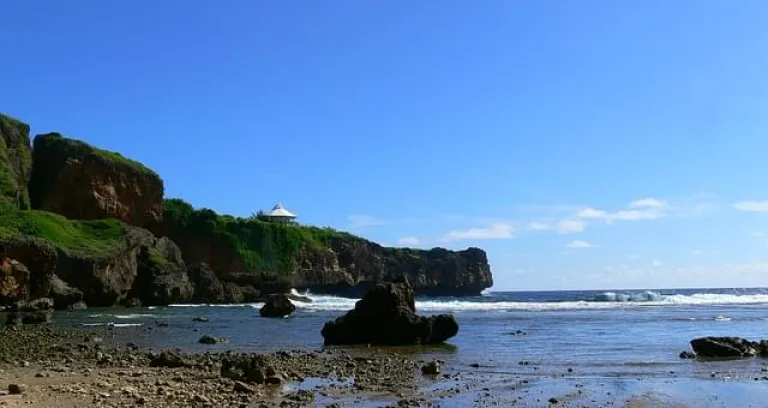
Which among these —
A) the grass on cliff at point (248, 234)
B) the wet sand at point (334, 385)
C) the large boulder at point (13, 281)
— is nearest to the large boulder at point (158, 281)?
the grass on cliff at point (248, 234)

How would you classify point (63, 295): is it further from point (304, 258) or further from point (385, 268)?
point (385, 268)

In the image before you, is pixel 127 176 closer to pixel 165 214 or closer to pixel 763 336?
pixel 165 214

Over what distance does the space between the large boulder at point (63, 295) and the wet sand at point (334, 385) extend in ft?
141

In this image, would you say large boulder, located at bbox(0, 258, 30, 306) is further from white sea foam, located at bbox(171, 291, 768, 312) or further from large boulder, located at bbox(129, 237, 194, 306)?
white sea foam, located at bbox(171, 291, 768, 312)

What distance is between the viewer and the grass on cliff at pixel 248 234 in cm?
11069

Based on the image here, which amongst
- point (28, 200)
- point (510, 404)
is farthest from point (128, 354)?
point (28, 200)

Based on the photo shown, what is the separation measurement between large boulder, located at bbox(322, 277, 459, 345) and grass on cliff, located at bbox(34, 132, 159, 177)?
70.5 m

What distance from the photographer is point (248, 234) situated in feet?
380

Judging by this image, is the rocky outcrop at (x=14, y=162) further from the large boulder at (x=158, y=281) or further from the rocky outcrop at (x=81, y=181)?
the large boulder at (x=158, y=281)

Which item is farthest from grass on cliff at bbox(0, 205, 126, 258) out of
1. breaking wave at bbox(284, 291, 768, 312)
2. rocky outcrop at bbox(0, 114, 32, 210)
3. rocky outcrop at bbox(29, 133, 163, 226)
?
breaking wave at bbox(284, 291, 768, 312)

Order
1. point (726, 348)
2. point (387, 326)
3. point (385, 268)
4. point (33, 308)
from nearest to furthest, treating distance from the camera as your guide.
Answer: point (726, 348)
point (387, 326)
point (33, 308)
point (385, 268)

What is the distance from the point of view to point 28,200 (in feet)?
277

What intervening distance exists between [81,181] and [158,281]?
19702 mm

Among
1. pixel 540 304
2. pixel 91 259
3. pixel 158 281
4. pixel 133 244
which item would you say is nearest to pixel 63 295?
pixel 91 259
